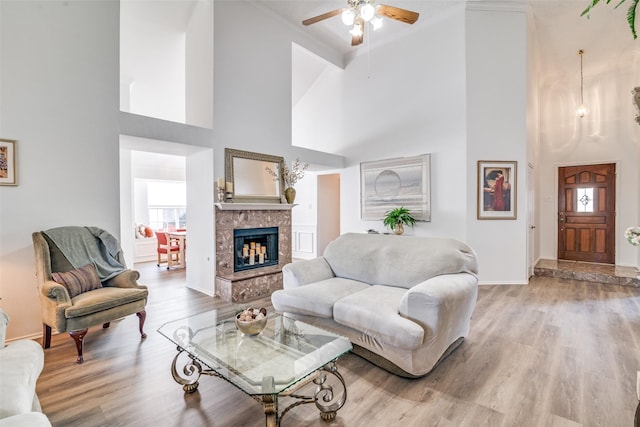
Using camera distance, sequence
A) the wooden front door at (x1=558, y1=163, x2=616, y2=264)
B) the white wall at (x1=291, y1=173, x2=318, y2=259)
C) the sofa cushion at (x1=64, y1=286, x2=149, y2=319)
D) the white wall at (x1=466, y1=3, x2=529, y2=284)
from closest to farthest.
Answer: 1. the sofa cushion at (x1=64, y1=286, x2=149, y2=319)
2. the white wall at (x1=466, y1=3, x2=529, y2=284)
3. the wooden front door at (x1=558, y1=163, x2=616, y2=264)
4. the white wall at (x1=291, y1=173, x2=318, y2=259)

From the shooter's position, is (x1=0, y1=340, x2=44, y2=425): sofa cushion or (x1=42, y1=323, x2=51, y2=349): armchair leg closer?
(x1=0, y1=340, x2=44, y2=425): sofa cushion

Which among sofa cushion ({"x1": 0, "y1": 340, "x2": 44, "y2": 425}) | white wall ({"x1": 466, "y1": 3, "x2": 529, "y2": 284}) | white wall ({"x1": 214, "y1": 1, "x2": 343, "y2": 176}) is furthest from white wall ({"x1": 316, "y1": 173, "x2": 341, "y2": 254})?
sofa cushion ({"x1": 0, "y1": 340, "x2": 44, "y2": 425})

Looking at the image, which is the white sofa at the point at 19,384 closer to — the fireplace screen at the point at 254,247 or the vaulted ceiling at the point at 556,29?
the fireplace screen at the point at 254,247

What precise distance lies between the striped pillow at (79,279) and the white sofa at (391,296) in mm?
1771

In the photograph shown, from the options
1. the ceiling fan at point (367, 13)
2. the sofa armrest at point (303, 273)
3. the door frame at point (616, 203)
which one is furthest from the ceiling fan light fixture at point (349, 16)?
the door frame at point (616, 203)

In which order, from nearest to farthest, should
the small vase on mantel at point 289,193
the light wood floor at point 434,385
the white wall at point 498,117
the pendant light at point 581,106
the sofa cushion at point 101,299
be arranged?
the light wood floor at point 434,385
the sofa cushion at point 101,299
the white wall at point 498,117
the small vase on mantel at point 289,193
the pendant light at point 581,106

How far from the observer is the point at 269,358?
1.84m

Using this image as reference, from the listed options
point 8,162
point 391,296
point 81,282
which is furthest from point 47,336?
point 391,296

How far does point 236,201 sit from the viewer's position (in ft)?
15.3

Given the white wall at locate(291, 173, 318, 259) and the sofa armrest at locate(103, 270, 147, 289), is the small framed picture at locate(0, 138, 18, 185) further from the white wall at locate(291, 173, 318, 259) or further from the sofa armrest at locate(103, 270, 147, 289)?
the white wall at locate(291, 173, 318, 259)

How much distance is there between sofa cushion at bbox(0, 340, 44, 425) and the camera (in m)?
1.26

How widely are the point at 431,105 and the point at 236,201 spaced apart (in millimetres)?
3789

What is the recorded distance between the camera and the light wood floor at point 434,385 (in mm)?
1826

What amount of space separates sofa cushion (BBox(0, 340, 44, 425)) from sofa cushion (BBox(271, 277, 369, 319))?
1.69 m
